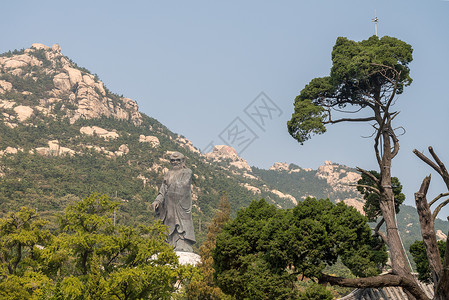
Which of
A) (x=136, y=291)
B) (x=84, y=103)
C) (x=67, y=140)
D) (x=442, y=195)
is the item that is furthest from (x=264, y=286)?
(x=84, y=103)

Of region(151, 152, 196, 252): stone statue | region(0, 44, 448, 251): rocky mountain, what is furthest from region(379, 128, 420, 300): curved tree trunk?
region(0, 44, 448, 251): rocky mountain

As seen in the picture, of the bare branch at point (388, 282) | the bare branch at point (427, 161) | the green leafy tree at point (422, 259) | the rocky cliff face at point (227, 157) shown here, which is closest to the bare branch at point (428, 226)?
the bare branch at point (388, 282)

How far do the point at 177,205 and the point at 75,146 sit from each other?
35.6 meters

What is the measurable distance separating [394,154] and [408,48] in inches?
136

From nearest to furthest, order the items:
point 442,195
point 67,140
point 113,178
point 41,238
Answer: point 442,195
point 41,238
point 113,178
point 67,140

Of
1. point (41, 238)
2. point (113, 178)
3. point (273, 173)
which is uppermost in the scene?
point (273, 173)

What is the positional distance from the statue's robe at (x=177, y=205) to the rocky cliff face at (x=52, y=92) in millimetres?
38306

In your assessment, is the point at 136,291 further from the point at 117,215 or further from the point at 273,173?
the point at 273,173

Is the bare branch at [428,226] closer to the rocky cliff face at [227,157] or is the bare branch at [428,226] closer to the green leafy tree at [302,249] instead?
the green leafy tree at [302,249]

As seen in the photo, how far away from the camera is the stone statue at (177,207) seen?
974 inches

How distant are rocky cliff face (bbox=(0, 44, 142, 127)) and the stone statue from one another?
38257mm

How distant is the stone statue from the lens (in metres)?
24.7

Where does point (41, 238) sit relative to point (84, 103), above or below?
below

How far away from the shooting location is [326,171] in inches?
4751
